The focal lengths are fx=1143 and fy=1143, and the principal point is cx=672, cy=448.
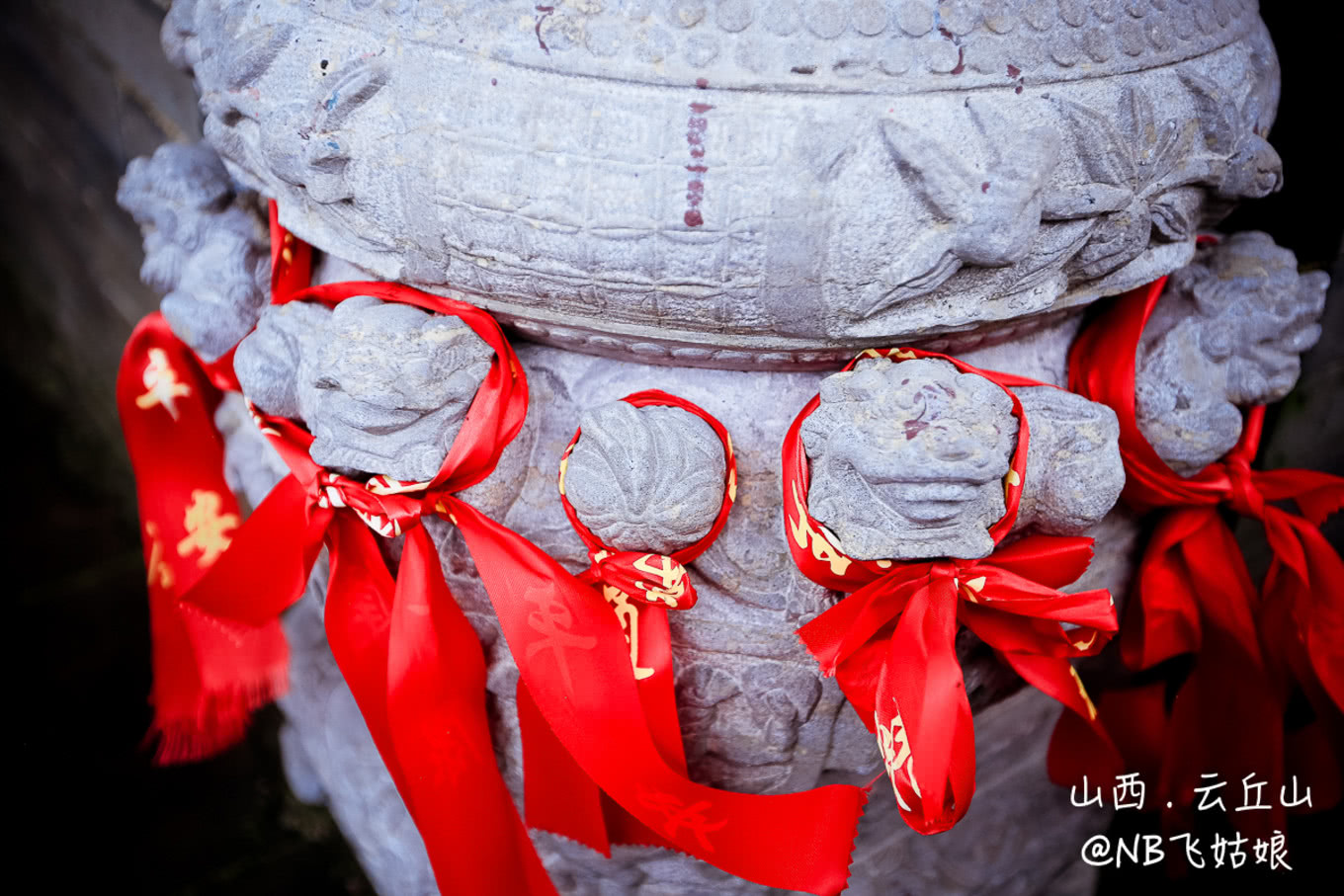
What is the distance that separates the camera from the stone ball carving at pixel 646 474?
0.77 metres

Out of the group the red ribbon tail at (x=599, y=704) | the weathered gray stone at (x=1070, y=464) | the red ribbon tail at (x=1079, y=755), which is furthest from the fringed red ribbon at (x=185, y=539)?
the red ribbon tail at (x=1079, y=755)

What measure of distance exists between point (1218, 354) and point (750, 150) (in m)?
0.45

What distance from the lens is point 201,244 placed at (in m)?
1.03

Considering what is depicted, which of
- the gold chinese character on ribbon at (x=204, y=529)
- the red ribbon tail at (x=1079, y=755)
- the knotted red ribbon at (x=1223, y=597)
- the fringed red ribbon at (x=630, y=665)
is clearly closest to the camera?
the fringed red ribbon at (x=630, y=665)

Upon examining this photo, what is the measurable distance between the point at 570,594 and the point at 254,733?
102 centimetres

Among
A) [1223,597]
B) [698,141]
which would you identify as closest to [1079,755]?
[1223,597]

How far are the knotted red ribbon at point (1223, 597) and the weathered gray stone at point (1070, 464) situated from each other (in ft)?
0.35

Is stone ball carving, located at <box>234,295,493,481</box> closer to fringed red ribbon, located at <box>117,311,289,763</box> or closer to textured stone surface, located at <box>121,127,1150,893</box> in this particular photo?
textured stone surface, located at <box>121,127,1150,893</box>

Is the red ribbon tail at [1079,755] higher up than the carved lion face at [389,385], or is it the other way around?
the carved lion face at [389,385]

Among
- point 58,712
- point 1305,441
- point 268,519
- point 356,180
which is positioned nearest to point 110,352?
point 58,712

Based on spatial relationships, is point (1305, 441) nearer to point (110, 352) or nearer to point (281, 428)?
point (281, 428)

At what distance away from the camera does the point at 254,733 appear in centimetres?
165

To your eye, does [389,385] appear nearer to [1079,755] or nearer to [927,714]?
[927,714]

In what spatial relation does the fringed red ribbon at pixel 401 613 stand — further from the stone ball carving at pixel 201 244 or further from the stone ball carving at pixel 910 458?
the stone ball carving at pixel 910 458
